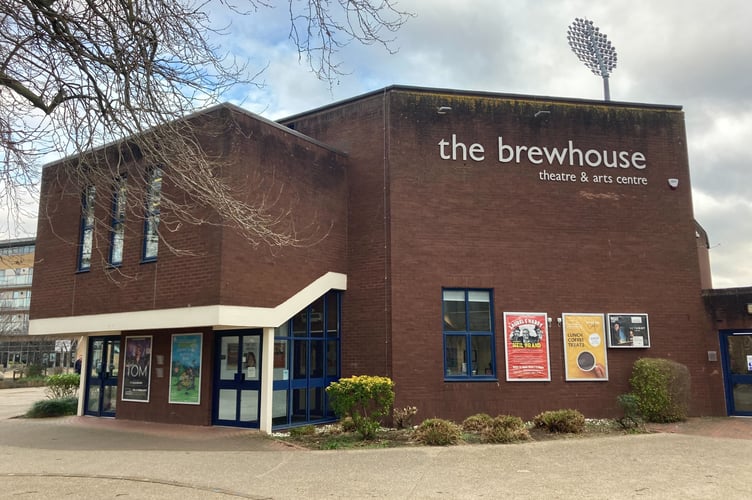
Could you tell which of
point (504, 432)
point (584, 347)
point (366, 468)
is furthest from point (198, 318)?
point (584, 347)

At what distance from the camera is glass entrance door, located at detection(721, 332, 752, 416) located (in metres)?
15.3

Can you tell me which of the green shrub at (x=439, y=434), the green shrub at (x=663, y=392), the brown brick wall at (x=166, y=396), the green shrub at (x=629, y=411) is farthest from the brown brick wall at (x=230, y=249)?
the green shrub at (x=663, y=392)

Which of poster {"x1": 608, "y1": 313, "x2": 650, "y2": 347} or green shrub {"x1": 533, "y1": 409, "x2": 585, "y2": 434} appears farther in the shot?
poster {"x1": 608, "y1": 313, "x2": 650, "y2": 347}

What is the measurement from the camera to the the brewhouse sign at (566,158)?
1555cm

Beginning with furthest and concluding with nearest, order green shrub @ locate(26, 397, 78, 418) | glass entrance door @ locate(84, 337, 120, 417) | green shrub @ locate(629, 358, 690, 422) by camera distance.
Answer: green shrub @ locate(26, 397, 78, 418), glass entrance door @ locate(84, 337, 120, 417), green shrub @ locate(629, 358, 690, 422)

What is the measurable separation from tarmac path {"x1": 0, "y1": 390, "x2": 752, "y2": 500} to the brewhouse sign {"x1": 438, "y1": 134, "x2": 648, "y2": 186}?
660cm

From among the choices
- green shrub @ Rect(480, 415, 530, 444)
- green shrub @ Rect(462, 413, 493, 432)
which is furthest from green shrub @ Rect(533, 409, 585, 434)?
green shrub @ Rect(462, 413, 493, 432)

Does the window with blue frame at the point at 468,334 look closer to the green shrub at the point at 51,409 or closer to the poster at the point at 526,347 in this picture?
the poster at the point at 526,347

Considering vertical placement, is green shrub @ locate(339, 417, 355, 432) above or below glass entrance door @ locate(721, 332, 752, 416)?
below

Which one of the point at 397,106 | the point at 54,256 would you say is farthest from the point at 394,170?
the point at 54,256

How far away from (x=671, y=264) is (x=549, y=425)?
6.04 m

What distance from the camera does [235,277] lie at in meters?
12.6

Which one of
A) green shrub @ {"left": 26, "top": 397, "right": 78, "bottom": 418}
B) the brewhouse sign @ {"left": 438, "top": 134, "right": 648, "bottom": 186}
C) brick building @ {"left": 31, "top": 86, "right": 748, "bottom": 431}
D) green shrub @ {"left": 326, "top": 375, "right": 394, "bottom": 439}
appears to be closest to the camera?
green shrub @ {"left": 326, "top": 375, "right": 394, "bottom": 439}

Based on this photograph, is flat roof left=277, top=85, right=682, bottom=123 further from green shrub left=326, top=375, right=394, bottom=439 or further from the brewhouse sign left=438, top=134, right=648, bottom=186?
green shrub left=326, top=375, right=394, bottom=439
